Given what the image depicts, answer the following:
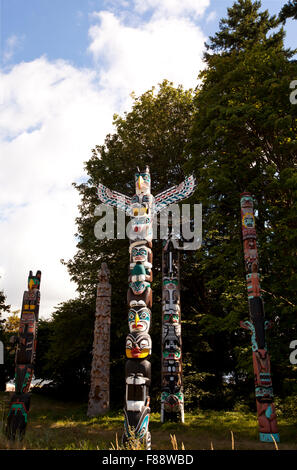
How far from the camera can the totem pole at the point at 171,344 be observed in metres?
11.9

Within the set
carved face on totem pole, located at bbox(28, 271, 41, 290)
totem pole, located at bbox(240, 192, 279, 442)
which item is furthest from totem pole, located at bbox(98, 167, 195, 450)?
carved face on totem pole, located at bbox(28, 271, 41, 290)

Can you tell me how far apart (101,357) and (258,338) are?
8.11m

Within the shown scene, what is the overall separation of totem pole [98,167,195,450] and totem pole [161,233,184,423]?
372 centimetres

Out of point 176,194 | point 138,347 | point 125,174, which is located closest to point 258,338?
point 138,347

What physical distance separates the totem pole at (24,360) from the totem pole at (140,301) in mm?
2838

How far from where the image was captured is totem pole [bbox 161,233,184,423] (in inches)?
468

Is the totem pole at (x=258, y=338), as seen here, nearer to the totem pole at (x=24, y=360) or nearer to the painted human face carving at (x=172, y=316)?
the painted human face carving at (x=172, y=316)

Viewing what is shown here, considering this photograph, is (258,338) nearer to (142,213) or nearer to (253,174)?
(142,213)

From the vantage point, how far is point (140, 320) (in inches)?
323

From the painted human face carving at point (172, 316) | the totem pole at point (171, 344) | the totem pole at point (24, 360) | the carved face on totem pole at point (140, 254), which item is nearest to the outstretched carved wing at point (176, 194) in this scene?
the carved face on totem pole at point (140, 254)

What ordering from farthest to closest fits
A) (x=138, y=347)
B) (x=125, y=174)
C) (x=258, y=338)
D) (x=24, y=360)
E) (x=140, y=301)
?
(x=125, y=174), (x=24, y=360), (x=258, y=338), (x=140, y=301), (x=138, y=347)

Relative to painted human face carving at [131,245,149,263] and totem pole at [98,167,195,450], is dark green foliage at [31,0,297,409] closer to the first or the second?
totem pole at [98,167,195,450]

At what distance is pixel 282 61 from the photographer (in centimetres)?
1342
